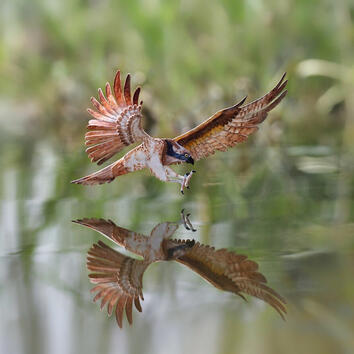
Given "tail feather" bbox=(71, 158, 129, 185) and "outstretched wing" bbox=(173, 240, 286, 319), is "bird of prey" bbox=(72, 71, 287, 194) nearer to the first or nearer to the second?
"tail feather" bbox=(71, 158, 129, 185)

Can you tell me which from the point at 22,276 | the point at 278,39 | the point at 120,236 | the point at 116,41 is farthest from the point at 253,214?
the point at 116,41

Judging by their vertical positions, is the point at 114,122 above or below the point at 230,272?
above

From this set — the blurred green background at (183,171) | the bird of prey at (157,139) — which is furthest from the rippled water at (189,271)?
the bird of prey at (157,139)

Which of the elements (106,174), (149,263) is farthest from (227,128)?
(149,263)

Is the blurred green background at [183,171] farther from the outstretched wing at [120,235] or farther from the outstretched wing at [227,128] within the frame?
the outstretched wing at [227,128]

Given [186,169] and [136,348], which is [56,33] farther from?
[136,348]

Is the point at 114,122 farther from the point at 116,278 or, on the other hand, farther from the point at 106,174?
the point at 116,278
